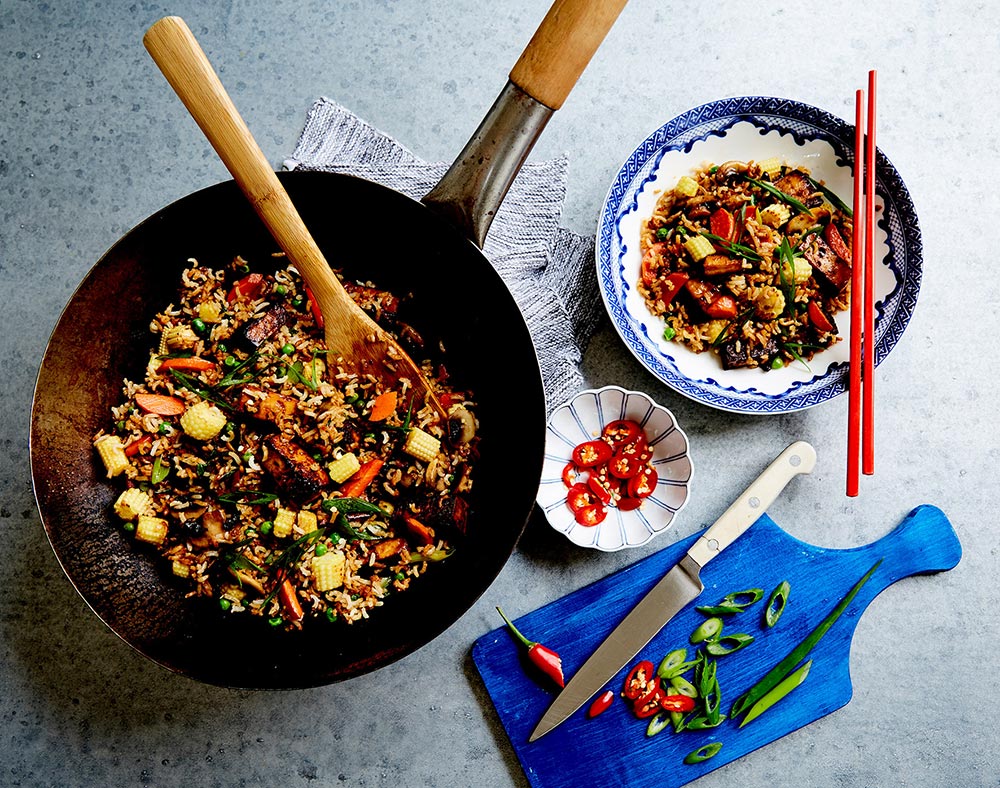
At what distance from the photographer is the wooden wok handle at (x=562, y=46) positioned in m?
2.14

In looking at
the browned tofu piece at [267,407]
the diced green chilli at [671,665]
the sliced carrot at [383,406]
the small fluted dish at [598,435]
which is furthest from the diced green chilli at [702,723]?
the browned tofu piece at [267,407]

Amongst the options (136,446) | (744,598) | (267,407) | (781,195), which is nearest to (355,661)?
(267,407)

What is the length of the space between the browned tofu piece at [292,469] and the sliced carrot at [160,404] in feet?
1.05

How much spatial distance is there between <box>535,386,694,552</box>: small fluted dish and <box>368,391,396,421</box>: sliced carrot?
0.58m

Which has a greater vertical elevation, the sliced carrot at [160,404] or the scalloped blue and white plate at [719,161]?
the scalloped blue and white plate at [719,161]

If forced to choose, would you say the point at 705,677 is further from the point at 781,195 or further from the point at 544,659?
the point at 781,195

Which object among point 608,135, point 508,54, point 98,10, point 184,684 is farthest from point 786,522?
point 98,10

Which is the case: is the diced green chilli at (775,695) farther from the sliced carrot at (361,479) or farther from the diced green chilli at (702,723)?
the sliced carrot at (361,479)

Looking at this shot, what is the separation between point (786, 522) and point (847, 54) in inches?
72.8

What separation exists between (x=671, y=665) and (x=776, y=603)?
0.46 meters

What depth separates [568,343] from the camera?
9.61ft

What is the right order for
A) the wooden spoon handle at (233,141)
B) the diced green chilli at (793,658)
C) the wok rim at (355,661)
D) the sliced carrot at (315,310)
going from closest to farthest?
the wooden spoon handle at (233,141) < the wok rim at (355,661) < the sliced carrot at (315,310) < the diced green chilli at (793,658)

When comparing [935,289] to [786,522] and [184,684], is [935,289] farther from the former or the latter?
[184,684]

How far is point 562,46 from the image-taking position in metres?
2.18
